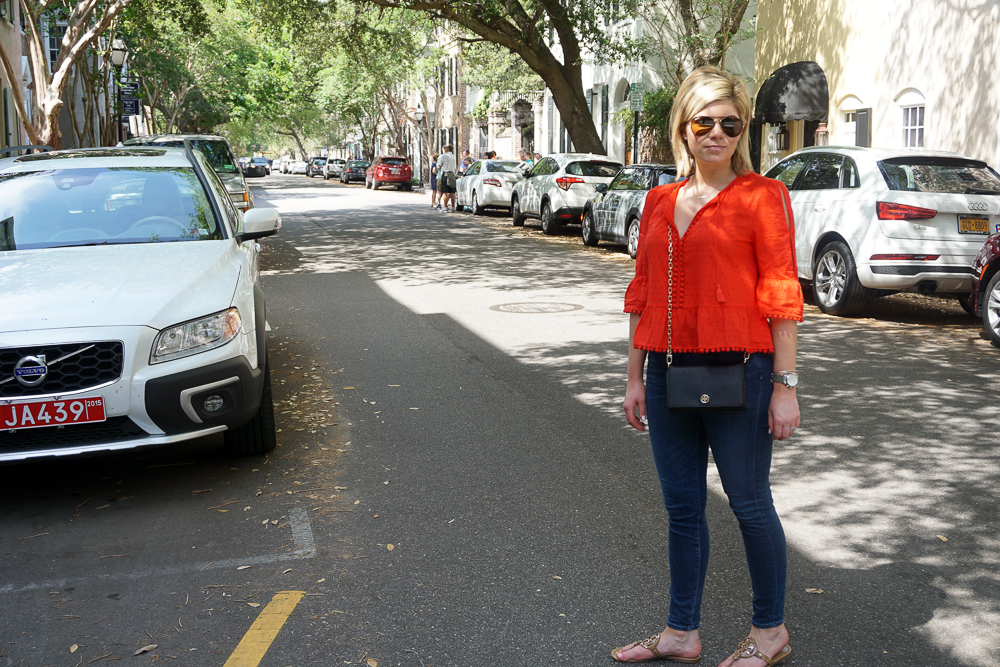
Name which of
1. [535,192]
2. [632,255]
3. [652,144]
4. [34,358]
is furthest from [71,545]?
[652,144]

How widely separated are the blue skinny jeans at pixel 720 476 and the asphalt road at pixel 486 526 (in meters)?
0.28

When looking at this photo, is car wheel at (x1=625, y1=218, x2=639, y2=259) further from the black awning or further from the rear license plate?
the rear license plate

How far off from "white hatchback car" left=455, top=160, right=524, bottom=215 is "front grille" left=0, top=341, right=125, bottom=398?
2068 centimetres

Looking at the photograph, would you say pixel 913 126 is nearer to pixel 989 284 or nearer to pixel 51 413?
pixel 989 284

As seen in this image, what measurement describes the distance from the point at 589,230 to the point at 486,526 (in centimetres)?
1374

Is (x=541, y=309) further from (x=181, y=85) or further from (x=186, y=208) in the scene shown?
(x=181, y=85)

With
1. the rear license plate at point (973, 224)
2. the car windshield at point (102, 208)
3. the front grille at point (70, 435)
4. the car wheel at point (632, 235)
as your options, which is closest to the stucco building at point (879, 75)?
the car wheel at point (632, 235)

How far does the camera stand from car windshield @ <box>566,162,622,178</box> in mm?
19922

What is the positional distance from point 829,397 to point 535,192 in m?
14.8

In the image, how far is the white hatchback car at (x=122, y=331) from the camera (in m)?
4.60

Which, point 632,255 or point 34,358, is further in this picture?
point 632,255

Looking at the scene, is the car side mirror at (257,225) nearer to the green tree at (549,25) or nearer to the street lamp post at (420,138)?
the green tree at (549,25)

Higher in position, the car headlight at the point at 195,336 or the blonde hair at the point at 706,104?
the blonde hair at the point at 706,104

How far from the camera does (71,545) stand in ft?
14.6
